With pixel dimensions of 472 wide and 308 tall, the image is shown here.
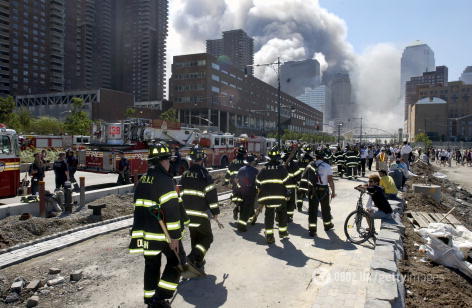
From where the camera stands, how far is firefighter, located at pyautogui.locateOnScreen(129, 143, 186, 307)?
4125 mm

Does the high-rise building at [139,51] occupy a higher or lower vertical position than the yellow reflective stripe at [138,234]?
higher

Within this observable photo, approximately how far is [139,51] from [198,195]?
593 ft

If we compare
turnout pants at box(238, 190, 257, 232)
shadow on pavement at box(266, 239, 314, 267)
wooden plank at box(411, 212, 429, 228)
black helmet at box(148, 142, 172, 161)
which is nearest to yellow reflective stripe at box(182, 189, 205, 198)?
black helmet at box(148, 142, 172, 161)

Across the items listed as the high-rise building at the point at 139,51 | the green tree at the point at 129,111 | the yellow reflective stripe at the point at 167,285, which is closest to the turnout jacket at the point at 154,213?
the yellow reflective stripe at the point at 167,285

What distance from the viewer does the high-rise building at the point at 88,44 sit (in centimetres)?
13000

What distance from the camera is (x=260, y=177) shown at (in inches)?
300

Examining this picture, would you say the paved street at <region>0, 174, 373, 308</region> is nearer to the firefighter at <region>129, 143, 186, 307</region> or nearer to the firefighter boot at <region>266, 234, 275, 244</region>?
the firefighter boot at <region>266, 234, 275, 244</region>

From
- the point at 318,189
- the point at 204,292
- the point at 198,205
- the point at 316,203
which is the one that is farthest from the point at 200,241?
the point at 318,189

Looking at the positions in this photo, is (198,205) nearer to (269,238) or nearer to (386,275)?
(269,238)

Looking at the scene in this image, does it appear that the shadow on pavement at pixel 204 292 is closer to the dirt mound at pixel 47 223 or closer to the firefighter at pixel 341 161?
the dirt mound at pixel 47 223

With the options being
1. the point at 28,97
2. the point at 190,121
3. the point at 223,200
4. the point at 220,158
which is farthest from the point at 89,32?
the point at 223,200

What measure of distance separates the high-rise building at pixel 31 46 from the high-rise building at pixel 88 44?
32.1 ft

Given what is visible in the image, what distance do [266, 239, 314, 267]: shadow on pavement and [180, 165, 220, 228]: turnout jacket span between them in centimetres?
163

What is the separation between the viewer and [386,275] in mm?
5000
